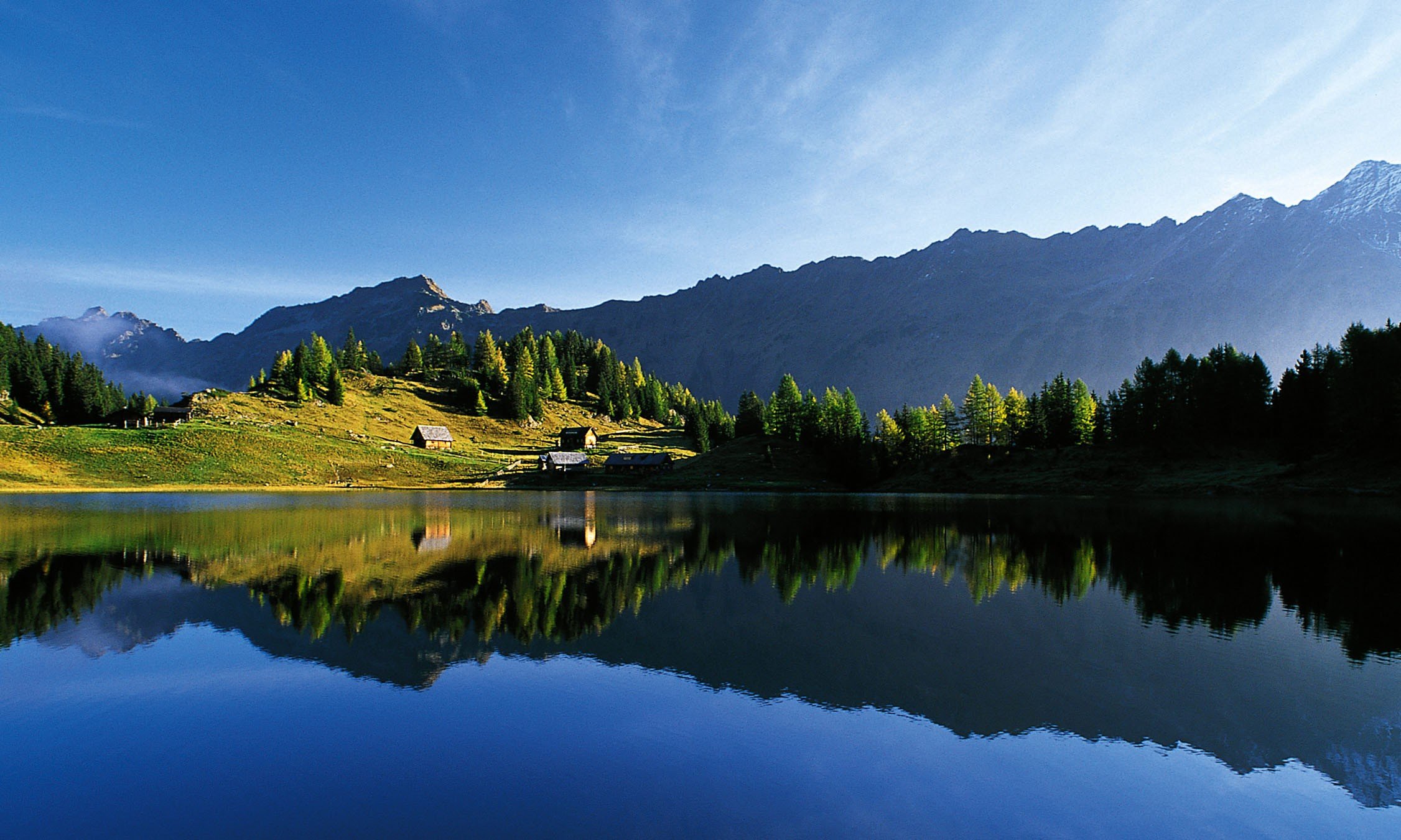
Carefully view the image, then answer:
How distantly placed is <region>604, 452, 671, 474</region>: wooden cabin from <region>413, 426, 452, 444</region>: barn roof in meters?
34.7

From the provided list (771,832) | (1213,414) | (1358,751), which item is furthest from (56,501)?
(1213,414)

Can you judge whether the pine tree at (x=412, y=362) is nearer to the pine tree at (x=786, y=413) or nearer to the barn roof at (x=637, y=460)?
the barn roof at (x=637, y=460)

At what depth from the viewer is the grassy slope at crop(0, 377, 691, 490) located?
9294 cm

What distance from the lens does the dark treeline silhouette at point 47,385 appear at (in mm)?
130375

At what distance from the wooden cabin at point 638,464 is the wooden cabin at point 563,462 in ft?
16.5

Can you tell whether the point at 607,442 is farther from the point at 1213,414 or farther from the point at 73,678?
the point at 73,678

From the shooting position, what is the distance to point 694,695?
15.3 metres

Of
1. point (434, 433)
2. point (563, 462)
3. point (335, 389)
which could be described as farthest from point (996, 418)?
point (335, 389)

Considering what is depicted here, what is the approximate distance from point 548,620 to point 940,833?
1455 centimetres

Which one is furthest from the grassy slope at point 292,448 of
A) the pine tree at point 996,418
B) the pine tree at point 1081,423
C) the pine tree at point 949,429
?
the pine tree at point 1081,423

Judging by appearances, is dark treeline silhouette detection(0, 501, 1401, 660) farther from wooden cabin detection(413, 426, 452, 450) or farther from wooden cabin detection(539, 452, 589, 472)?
wooden cabin detection(413, 426, 452, 450)

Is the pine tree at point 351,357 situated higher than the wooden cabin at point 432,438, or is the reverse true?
the pine tree at point 351,357

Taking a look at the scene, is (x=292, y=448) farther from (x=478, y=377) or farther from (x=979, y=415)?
(x=979, y=415)

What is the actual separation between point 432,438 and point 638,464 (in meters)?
43.8
